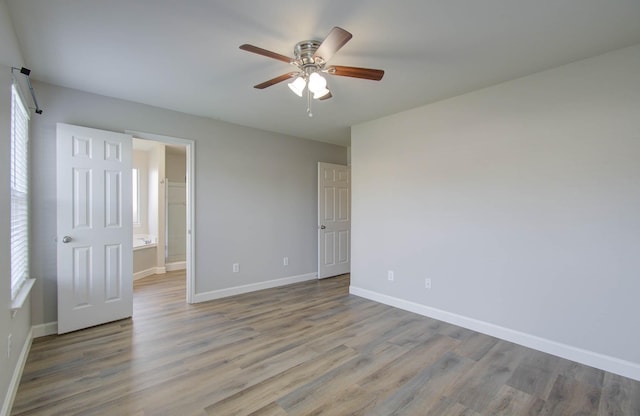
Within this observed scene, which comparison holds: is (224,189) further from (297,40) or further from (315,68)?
(297,40)

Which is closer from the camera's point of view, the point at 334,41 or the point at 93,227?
the point at 334,41

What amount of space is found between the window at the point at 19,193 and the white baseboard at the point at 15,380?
52 centimetres

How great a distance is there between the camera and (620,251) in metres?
2.39

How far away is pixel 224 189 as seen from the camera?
4355 millimetres

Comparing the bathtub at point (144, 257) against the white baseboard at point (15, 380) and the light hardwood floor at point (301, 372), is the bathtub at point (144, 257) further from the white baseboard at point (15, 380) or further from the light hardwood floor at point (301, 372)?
the white baseboard at point (15, 380)

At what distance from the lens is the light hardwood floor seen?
1980 millimetres

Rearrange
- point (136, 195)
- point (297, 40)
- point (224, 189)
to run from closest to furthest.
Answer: point (297, 40) → point (224, 189) → point (136, 195)

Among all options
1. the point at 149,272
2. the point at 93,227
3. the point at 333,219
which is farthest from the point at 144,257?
the point at 333,219

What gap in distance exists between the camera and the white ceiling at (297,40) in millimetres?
1889

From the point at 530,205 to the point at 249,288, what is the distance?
3.69 m

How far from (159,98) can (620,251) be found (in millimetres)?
4542

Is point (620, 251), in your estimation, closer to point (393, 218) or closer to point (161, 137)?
point (393, 218)

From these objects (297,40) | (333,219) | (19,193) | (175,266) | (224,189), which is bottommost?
(175,266)

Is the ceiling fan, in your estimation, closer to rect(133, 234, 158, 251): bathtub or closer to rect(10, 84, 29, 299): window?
rect(10, 84, 29, 299): window
